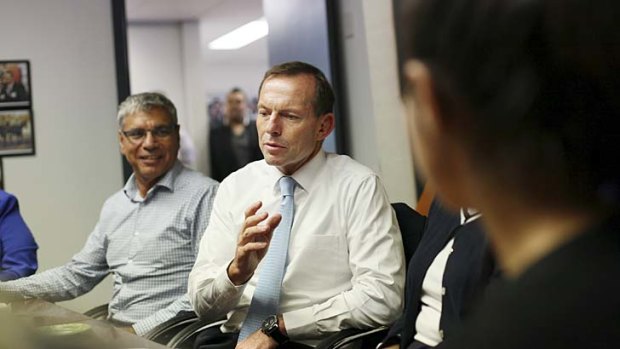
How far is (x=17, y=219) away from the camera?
3340 mm

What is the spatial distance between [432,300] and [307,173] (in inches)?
25.3

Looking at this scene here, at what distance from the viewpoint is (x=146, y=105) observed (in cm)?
329

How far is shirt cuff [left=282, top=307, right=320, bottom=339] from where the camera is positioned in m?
2.48

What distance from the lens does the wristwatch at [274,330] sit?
2.48 meters

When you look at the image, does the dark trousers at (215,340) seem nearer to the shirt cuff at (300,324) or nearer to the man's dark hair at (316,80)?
the shirt cuff at (300,324)

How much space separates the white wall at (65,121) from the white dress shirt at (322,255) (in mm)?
2411

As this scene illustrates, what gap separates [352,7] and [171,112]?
7.41 ft

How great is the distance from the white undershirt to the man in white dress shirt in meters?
0.21

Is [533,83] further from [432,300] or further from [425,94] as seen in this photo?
[432,300]

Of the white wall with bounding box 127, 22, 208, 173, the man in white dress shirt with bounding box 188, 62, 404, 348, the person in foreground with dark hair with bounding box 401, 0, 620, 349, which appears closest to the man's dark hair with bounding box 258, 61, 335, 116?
the man in white dress shirt with bounding box 188, 62, 404, 348

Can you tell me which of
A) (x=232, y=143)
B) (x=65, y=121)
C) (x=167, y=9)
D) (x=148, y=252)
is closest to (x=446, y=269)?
(x=148, y=252)

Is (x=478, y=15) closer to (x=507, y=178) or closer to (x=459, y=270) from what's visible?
(x=507, y=178)

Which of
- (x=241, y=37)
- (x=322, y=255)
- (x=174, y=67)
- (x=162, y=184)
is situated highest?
(x=241, y=37)

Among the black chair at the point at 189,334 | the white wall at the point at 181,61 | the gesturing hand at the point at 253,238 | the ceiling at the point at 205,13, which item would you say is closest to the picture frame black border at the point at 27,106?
the black chair at the point at 189,334
